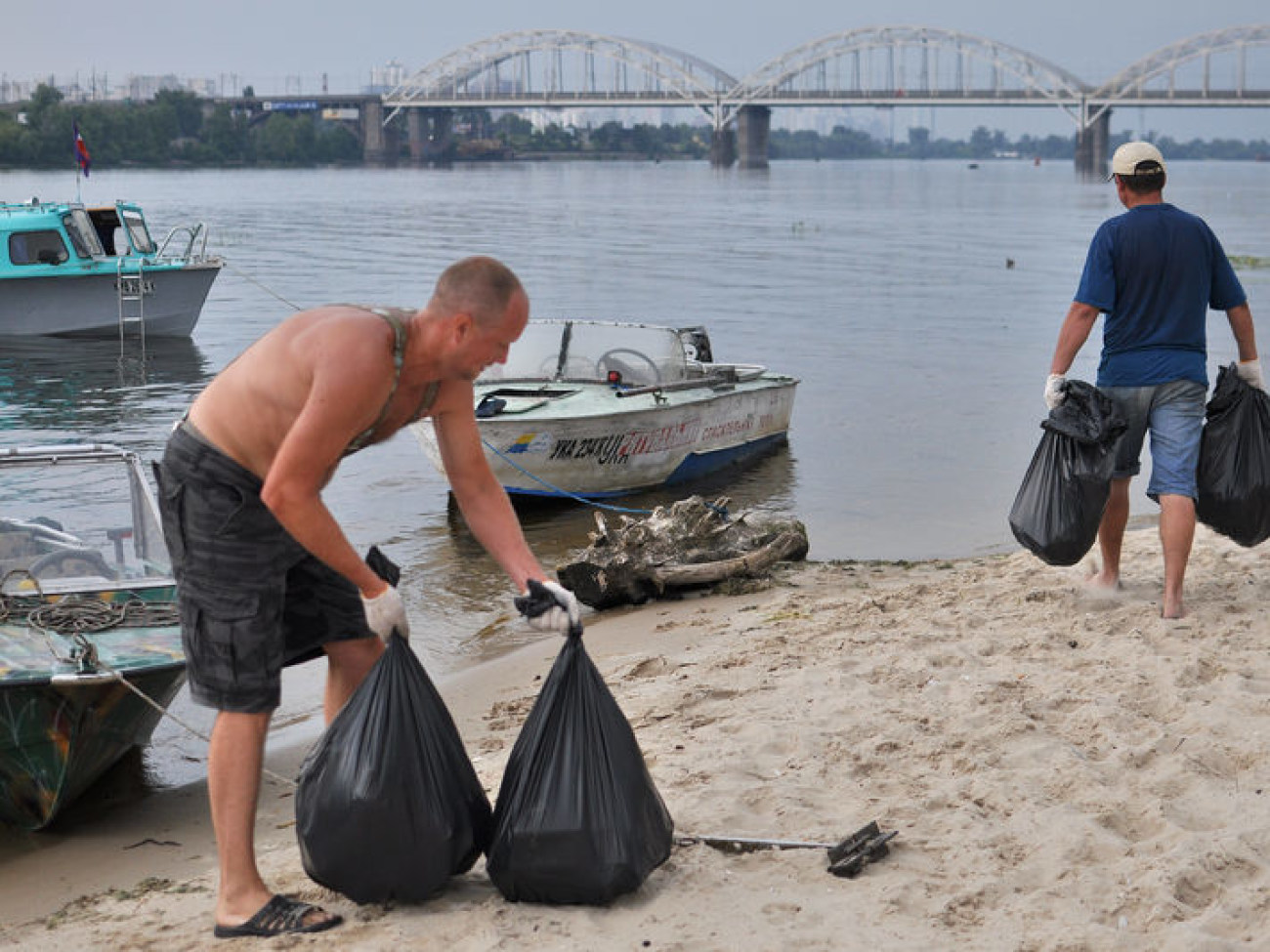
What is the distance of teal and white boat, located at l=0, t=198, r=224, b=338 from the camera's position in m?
25.9

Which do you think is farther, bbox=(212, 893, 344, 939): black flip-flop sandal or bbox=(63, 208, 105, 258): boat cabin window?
bbox=(63, 208, 105, 258): boat cabin window

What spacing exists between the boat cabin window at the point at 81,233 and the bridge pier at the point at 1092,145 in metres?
137

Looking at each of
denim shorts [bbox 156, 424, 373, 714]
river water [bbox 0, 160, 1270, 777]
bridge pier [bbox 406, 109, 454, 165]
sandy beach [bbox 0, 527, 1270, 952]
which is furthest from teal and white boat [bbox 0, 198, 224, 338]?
bridge pier [bbox 406, 109, 454, 165]

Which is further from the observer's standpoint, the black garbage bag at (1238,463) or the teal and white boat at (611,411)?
the teal and white boat at (611,411)

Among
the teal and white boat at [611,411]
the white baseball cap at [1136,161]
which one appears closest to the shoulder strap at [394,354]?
the white baseball cap at [1136,161]

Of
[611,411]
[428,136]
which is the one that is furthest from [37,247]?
[428,136]

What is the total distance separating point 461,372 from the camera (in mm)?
4203

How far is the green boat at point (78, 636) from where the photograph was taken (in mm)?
5828

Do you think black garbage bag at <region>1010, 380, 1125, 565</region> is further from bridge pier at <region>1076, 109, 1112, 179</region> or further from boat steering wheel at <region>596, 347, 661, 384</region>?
bridge pier at <region>1076, 109, 1112, 179</region>

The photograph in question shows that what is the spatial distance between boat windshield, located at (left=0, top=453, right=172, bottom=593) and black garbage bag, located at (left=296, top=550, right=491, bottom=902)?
2942mm

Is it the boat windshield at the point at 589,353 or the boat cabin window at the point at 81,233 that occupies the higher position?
the boat cabin window at the point at 81,233

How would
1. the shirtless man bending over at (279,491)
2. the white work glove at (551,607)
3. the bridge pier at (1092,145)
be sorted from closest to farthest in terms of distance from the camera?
the shirtless man bending over at (279,491) → the white work glove at (551,607) → the bridge pier at (1092,145)

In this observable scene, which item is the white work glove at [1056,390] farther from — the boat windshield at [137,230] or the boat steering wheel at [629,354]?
the boat windshield at [137,230]

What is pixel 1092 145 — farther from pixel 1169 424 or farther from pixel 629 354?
pixel 1169 424
